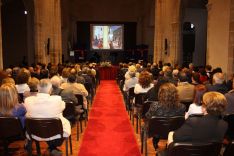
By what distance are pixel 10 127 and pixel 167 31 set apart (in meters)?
15.5

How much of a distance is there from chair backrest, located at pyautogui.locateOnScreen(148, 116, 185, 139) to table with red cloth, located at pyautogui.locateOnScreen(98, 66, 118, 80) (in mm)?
15558

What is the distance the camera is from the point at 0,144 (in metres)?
5.94

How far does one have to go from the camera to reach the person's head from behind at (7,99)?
4.74m

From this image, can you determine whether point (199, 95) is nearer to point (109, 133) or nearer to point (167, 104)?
point (167, 104)

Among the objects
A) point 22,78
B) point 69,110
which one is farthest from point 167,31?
point 69,110

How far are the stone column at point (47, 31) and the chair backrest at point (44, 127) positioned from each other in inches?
476

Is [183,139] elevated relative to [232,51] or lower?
lower

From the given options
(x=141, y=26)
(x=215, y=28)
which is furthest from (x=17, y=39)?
(x=215, y=28)

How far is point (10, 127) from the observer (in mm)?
4641

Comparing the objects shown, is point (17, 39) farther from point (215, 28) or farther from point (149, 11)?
point (215, 28)

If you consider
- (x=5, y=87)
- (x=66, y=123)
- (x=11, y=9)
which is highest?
(x=11, y=9)

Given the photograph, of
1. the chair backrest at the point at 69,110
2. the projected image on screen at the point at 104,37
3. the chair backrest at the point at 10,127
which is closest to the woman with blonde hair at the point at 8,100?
the chair backrest at the point at 10,127

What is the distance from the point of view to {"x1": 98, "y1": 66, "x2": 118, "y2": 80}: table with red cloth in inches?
800

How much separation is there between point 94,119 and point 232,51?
15.5 feet
